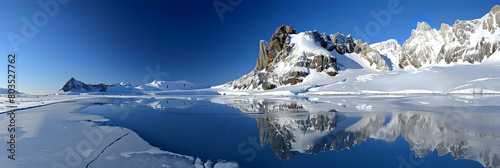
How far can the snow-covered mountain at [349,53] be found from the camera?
81.8m

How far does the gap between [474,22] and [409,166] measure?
485 feet

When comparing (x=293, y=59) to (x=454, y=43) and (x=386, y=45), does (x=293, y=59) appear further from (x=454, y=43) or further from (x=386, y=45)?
(x=386, y=45)

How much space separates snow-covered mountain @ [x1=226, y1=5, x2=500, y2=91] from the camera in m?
81.8

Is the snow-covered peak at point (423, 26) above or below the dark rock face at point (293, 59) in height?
above

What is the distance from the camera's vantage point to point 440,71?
45969 millimetres

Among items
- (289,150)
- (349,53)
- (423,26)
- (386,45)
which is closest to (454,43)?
(423,26)

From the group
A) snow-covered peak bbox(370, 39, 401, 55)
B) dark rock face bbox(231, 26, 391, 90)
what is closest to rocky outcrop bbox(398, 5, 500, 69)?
snow-covered peak bbox(370, 39, 401, 55)

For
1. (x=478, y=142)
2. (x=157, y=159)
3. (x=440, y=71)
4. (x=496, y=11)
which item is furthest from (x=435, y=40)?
(x=157, y=159)

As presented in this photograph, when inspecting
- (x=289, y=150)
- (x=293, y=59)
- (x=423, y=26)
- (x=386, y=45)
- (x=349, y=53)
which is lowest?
(x=289, y=150)

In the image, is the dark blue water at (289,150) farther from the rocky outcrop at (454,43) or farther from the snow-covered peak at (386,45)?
the snow-covered peak at (386,45)

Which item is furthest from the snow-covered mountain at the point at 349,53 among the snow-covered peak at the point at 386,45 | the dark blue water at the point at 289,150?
the dark blue water at the point at 289,150

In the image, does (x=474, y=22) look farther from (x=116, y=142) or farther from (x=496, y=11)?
(x=116, y=142)

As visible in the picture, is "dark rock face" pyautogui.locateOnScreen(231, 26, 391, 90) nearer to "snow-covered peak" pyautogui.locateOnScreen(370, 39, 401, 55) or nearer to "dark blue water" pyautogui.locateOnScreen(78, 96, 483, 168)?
"snow-covered peak" pyautogui.locateOnScreen(370, 39, 401, 55)

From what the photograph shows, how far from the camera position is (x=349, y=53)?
10988 centimetres
